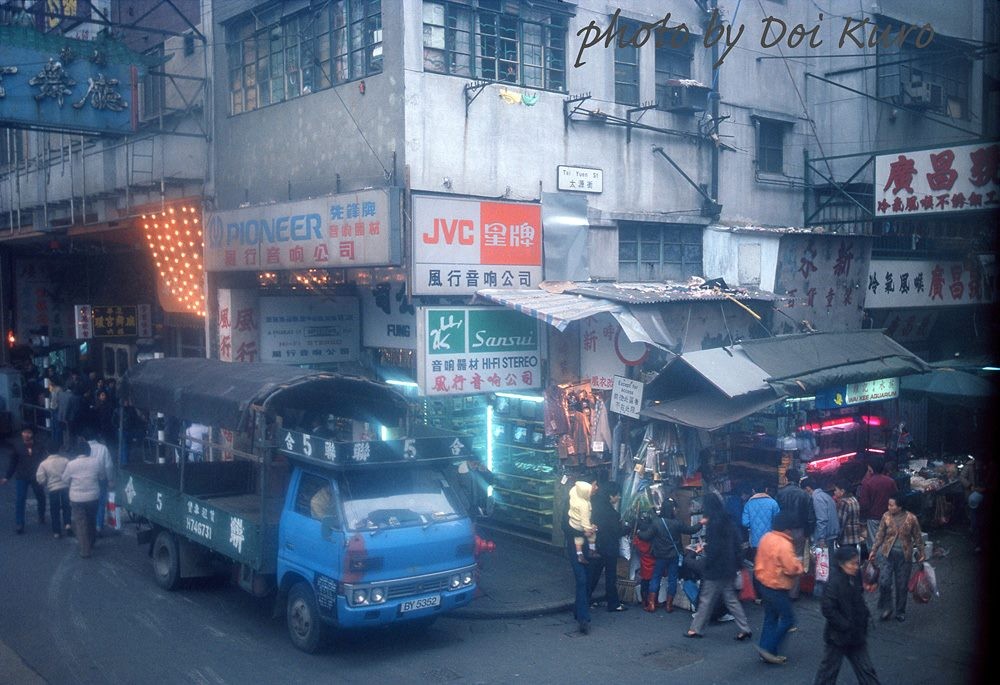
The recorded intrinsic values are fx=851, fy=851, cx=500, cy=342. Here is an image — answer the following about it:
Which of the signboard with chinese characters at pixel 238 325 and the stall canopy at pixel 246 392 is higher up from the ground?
the signboard with chinese characters at pixel 238 325

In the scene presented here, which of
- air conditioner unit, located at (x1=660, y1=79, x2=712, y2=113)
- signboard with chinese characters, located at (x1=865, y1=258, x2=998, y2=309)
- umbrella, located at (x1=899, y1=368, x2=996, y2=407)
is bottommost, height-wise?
umbrella, located at (x1=899, y1=368, x2=996, y2=407)

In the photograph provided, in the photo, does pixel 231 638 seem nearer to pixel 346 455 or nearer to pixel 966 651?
pixel 346 455

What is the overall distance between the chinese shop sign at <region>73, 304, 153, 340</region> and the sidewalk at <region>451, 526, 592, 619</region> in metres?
13.4

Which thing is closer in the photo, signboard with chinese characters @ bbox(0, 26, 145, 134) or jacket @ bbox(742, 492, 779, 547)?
jacket @ bbox(742, 492, 779, 547)

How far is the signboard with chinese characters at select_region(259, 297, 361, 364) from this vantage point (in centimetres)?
1645

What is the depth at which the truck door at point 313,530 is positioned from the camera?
8812 mm

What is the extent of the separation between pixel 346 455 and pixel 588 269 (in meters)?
7.29

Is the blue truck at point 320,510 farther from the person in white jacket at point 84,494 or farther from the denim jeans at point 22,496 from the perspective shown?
the denim jeans at point 22,496

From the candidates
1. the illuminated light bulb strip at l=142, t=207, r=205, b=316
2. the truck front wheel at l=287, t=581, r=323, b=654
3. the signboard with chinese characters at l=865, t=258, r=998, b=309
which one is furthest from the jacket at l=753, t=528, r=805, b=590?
the illuminated light bulb strip at l=142, t=207, r=205, b=316

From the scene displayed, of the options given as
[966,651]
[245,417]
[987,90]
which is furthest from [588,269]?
[987,90]

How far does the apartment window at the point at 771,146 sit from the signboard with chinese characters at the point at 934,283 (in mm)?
2962

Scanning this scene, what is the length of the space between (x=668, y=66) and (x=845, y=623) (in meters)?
12.1

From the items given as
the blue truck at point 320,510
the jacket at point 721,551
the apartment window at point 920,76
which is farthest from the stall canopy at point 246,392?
the apartment window at point 920,76

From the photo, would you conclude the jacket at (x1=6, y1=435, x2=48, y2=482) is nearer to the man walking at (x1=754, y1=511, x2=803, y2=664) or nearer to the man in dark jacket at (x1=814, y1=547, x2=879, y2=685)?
the man walking at (x1=754, y1=511, x2=803, y2=664)
